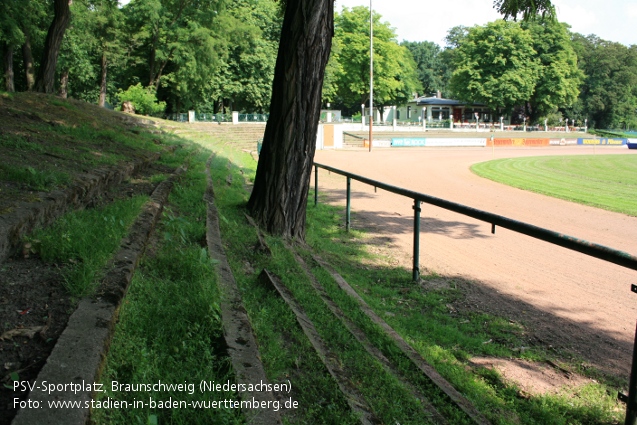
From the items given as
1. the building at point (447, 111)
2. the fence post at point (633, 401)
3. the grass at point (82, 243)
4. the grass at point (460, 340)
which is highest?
the building at point (447, 111)

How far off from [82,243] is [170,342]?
4.44ft

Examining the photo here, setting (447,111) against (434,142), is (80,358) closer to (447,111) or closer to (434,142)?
(434,142)

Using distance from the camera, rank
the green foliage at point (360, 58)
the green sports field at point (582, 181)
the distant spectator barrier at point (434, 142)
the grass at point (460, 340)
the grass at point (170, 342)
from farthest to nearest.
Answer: the green foliage at point (360, 58), the distant spectator barrier at point (434, 142), the green sports field at point (582, 181), the grass at point (460, 340), the grass at point (170, 342)

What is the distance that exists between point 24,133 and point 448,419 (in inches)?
276

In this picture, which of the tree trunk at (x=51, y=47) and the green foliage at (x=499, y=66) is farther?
the green foliage at (x=499, y=66)

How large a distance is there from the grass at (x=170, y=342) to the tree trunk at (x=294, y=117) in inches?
108

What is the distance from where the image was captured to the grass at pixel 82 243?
352 cm

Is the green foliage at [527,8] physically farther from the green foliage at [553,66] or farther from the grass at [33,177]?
the green foliage at [553,66]

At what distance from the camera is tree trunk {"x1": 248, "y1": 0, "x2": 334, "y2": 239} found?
23.5ft

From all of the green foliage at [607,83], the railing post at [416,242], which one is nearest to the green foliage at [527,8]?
the railing post at [416,242]

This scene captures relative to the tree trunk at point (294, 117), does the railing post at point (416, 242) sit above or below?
below

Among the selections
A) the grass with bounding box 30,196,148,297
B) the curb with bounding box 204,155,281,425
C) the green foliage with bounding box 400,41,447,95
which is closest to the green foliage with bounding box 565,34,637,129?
the green foliage with bounding box 400,41,447,95

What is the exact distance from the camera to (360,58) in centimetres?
7156

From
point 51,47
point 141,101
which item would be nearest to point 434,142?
point 141,101
